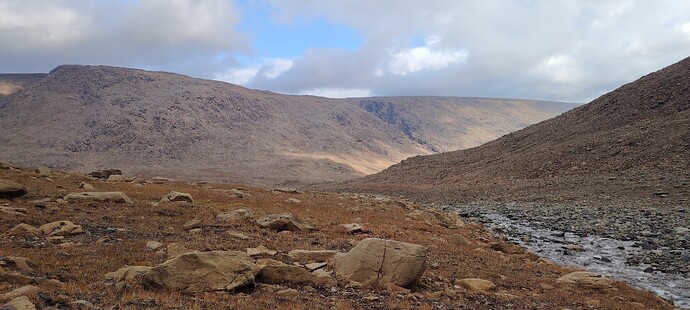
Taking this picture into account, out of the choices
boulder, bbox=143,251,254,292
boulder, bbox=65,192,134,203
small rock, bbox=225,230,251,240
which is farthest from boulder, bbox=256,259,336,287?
boulder, bbox=65,192,134,203

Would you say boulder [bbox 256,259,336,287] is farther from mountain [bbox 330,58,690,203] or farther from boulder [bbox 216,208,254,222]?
mountain [bbox 330,58,690,203]

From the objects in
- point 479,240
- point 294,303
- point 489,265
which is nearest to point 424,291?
point 294,303

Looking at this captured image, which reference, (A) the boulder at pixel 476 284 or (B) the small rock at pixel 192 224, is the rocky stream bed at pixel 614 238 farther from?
(B) the small rock at pixel 192 224

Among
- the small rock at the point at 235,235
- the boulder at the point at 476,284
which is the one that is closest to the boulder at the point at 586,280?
the boulder at the point at 476,284

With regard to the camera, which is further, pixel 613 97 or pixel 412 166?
pixel 412 166

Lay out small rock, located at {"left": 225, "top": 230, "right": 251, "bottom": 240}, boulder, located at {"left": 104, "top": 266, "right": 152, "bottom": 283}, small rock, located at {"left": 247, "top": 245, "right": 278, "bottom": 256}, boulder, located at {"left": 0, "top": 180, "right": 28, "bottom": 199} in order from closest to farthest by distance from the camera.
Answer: boulder, located at {"left": 104, "top": 266, "right": 152, "bottom": 283} < small rock, located at {"left": 247, "top": 245, "right": 278, "bottom": 256} < small rock, located at {"left": 225, "top": 230, "right": 251, "bottom": 240} < boulder, located at {"left": 0, "top": 180, "right": 28, "bottom": 199}

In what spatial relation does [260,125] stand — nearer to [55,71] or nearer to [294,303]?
[55,71]

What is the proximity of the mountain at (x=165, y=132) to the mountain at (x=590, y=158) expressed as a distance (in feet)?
140

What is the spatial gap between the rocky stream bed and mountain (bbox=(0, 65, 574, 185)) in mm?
77098

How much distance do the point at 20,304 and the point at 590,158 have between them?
61910 mm

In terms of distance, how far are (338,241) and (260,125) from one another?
162m

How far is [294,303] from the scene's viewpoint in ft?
34.8

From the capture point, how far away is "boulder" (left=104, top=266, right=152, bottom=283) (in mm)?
11227

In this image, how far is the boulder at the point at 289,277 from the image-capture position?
12.5 m
